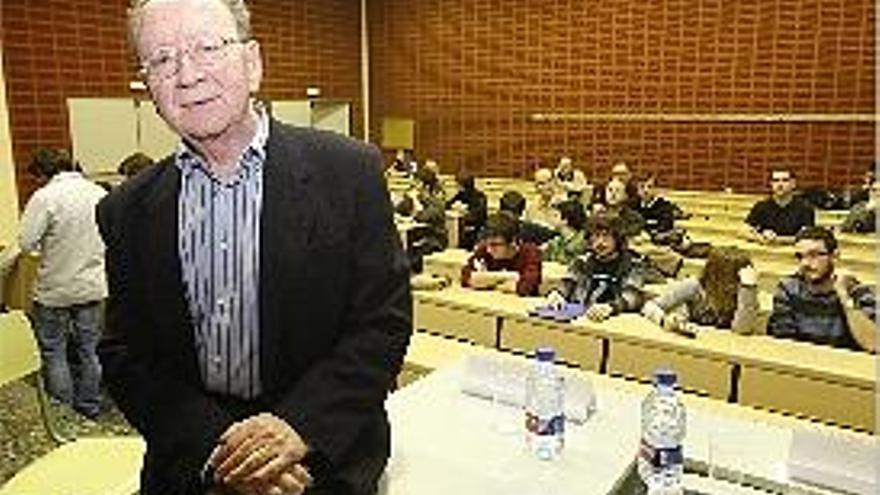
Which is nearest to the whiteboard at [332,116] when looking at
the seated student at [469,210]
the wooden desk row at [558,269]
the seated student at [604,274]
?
the seated student at [469,210]

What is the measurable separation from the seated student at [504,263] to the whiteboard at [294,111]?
595 centimetres

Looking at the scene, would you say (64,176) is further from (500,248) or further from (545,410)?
(545,410)

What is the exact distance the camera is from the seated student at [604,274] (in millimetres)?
4531

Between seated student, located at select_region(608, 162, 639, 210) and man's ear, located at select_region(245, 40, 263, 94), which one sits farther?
seated student, located at select_region(608, 162, 639, 210)

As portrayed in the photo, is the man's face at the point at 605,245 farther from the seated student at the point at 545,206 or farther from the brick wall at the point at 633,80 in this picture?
the brick wall at the point at 633,80

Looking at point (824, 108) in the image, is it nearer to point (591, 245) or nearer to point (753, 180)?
point (753, 180)

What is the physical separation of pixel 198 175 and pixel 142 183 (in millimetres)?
119

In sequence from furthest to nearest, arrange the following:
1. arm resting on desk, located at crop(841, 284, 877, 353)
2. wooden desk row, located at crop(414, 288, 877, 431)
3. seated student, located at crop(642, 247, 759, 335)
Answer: seated student, located at crop(642, 247, 759, 335) < arm resting on desk, located at crop(841, 284, 877, 353) < wooden desk row, located at crop(414, 288, 877, 431)

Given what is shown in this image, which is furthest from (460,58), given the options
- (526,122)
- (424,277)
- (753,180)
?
(424,277)

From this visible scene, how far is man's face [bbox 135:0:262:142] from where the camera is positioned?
129cm

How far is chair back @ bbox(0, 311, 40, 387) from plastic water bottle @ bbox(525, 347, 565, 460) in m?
2.07

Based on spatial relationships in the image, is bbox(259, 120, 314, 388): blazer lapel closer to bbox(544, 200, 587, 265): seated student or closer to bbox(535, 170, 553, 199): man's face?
bbox(544, 200, 587, 265): seated student

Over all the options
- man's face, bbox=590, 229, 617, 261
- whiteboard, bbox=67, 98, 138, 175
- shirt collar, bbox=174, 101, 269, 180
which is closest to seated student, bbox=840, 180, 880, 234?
man's face, bbox=590, 229, 617, 261

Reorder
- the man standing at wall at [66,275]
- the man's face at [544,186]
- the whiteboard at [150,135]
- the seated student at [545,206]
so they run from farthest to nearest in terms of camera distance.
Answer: the whiteboard at [150,135]
the man's face at [544,186]
the seated student at [545,206]
the man standing at wall at [66,275]
